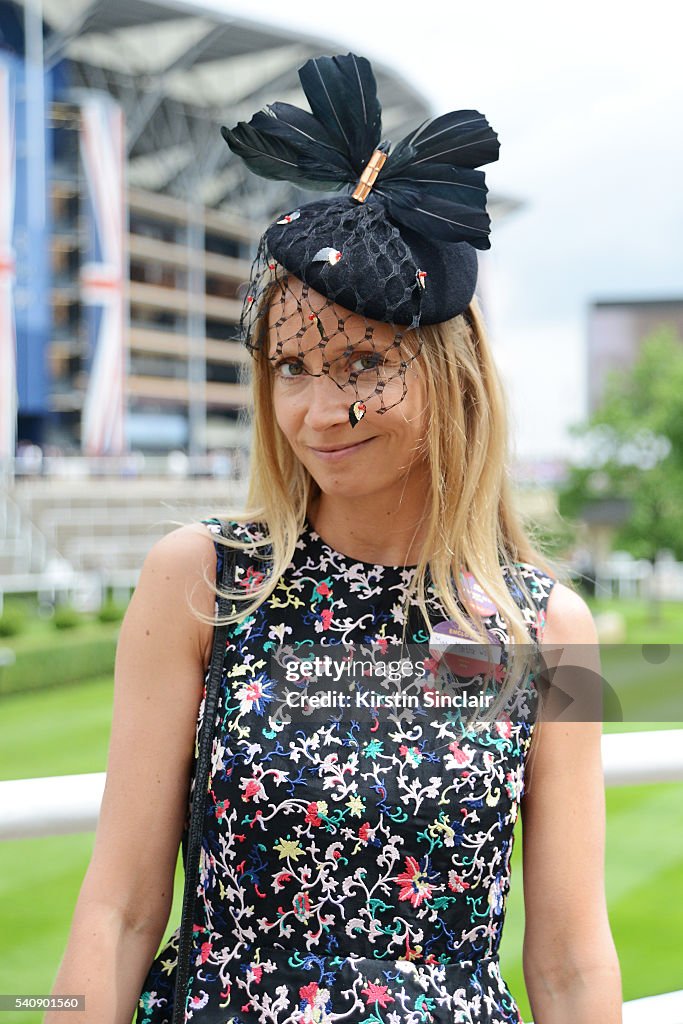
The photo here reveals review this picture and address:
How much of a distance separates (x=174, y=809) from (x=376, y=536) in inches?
18.0

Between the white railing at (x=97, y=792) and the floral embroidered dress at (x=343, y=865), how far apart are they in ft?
0.45

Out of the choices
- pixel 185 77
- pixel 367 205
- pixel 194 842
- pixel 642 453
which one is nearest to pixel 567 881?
pixel 194 842

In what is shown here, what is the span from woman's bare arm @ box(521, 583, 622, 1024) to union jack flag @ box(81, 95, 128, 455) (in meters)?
30.6

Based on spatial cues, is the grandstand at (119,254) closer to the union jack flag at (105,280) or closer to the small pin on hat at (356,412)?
the union jack flag at (105,280)

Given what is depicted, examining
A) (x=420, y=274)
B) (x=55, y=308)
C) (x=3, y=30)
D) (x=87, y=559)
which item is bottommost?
(x=87, y=559)

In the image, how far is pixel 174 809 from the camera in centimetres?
133

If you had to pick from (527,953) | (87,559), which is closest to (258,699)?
(527,953)

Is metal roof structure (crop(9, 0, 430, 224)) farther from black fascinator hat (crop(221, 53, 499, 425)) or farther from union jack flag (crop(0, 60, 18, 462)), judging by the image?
black fascinator hat (crop(221, 53, 499, 425))

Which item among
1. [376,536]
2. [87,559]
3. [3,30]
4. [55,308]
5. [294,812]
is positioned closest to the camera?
[294,812]

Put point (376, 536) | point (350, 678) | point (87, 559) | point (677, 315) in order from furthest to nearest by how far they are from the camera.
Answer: point (677, 315) → point (87, 559) → point (376, 536) → point (350, 678)

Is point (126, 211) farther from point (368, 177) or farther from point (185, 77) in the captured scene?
point (368, 177)

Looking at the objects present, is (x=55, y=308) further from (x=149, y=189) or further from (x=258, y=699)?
(x=258, y=699)

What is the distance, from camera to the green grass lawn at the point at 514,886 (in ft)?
17.6

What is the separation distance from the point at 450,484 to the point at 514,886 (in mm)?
5871
